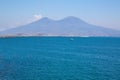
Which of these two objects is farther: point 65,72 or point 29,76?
point 65,72

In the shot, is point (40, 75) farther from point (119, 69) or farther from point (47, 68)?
point (119, 69)

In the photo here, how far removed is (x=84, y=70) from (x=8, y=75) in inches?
455

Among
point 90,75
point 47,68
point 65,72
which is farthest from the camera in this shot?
point 47,68

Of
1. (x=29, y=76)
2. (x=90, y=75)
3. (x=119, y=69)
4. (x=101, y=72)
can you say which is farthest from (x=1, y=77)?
(x=119, y=69)

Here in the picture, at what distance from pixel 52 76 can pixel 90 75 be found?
5240 millimetres

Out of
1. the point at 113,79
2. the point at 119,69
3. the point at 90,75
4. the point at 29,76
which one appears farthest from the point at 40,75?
the point at 119,69

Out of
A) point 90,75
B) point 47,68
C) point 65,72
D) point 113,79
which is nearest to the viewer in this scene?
point 113,79

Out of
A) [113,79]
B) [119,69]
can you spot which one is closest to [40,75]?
[113,79]

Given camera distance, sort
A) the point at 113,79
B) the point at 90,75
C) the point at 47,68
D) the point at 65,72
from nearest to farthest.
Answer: the point at 113,79 < the point at 90,75 < the point at 65,72 < the point at 47,68

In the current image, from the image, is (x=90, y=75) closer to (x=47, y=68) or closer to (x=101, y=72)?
(x=101, y=72)

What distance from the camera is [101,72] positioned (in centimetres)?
3672

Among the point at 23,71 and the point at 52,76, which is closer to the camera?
the point at 52,76

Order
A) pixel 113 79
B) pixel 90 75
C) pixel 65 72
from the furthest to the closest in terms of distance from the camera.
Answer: pixel 65 72 → pixel 90 75 → pixel 113 79

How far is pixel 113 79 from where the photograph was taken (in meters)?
32.1
